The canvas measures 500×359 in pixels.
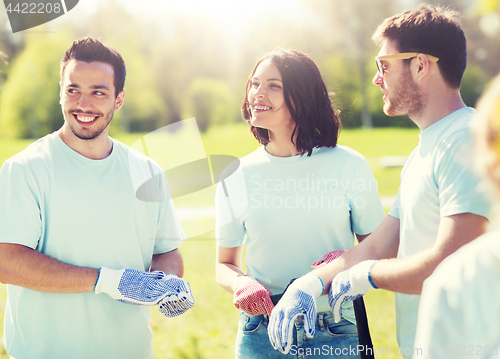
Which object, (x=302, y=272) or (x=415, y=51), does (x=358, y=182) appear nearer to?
(x=302, y=272)

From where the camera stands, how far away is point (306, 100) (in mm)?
2576

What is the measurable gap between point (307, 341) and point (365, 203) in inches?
32.6

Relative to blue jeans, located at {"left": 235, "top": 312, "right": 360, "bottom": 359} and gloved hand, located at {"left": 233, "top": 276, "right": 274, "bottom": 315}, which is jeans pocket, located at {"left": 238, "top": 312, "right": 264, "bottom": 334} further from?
gloved hand, located at {"left": 233, "top": 276, "right": 274, "bottom": 315}

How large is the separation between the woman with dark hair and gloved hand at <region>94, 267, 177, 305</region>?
16.5 inches

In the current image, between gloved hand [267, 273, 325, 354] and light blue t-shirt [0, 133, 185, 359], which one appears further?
light blue t-shirt [0, 133, 185, 359]

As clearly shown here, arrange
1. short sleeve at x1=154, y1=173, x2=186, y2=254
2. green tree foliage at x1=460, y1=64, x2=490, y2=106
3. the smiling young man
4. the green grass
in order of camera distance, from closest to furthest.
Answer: the smiling young man → short sleeve at x1=154, y1=173, x2=186, y2=254 → the green grass → green tree foliage at x1=460, y1=64, x2=490, y2=106

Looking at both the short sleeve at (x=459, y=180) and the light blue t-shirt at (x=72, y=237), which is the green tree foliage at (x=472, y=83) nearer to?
the short sleeve at (x=459, y=180)

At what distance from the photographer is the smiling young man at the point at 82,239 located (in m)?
2.06

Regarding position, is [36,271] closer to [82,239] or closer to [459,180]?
[82,239]

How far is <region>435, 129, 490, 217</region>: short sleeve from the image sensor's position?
1580 millimetres

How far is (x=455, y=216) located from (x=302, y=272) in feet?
3.22

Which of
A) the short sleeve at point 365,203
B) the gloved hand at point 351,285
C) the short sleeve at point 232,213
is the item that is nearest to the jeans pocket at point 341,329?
the gloved hand at point 351,285

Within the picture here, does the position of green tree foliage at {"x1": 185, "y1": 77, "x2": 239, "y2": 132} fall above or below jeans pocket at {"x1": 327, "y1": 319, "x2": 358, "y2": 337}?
below

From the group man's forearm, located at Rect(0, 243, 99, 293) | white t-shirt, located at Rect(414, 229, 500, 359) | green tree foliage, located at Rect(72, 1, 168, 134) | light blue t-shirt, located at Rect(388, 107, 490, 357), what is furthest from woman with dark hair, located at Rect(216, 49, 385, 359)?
green tree foliage, located at Rect(72, 1, 168, 134)
